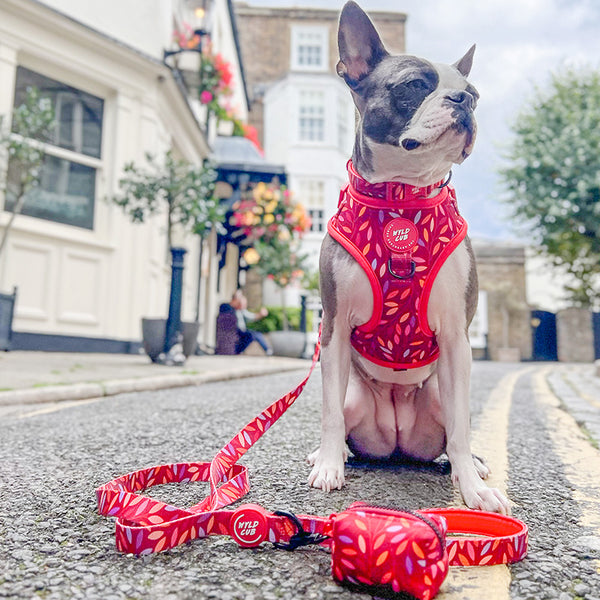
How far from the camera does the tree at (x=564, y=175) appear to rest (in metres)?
20.9

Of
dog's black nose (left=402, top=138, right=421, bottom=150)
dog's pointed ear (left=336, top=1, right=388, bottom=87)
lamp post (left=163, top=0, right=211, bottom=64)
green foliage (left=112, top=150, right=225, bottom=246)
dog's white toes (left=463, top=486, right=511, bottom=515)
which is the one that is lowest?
dog's white toes (left=463, top=486, right=511, bottom=515)

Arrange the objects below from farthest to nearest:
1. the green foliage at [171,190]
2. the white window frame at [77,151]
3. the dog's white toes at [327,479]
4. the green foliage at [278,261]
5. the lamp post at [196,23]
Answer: the green foliage at [278,261]
the lamp post at [196,23]
the white window frame at [77,151]
the green foliage at [171,190]
the dog's white toes at [327,479]

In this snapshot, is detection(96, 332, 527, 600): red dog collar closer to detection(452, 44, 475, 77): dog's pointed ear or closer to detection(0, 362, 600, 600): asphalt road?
detection(0, 362, 600, 600): asphalt road

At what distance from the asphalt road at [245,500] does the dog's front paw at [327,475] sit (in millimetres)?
41

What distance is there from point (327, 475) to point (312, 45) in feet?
86.6

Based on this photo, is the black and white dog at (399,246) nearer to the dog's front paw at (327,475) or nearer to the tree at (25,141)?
the dog's front paw at (327,475)

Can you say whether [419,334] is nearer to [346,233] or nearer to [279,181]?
Result: [346,233]

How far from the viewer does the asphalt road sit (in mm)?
1223

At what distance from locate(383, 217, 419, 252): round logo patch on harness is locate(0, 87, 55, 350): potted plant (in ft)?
19.8

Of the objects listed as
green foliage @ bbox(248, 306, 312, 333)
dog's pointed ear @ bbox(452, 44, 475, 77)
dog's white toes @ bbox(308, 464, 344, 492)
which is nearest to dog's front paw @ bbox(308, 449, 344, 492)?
dog's white toes @ bbox(308, 464, 344, 492)

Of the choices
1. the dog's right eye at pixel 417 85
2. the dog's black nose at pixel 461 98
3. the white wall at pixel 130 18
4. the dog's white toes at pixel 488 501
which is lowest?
the dog's white toes at pixel 488 501

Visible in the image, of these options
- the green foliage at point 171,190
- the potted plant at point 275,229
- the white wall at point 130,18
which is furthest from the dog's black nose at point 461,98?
the potted plant at point 275,229

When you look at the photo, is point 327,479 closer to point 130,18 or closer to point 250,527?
point 250,527

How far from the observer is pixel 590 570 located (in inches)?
52.4
